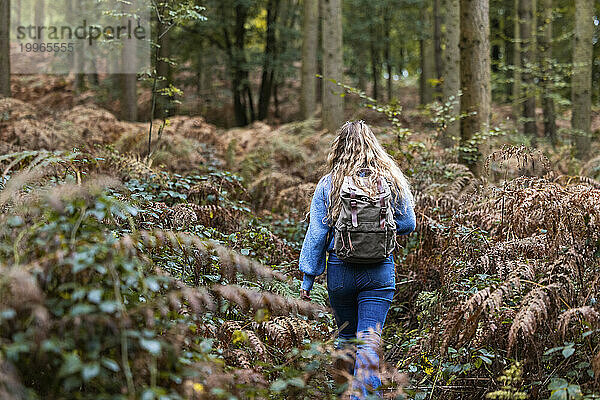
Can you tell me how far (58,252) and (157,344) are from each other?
0.65 meters

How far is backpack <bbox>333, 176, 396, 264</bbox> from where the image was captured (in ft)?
13.1

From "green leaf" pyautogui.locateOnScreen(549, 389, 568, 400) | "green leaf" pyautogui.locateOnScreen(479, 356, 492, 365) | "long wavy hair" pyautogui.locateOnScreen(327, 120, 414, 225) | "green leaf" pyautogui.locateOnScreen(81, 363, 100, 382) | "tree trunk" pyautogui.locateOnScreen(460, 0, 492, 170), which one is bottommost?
"green leaf" pyautogui.locateOnScreen(549, 389, 568, 400)

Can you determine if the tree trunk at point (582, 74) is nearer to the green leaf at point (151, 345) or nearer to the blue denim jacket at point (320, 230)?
the blue denim jacket at point (320, 230)

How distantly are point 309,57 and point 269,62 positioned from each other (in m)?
4.13

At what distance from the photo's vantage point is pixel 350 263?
4195 millimetres

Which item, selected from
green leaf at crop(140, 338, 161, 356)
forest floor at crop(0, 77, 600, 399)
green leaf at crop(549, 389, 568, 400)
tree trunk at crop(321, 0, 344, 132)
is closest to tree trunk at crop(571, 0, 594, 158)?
forest floor at crop(0, 77, 600, 399)

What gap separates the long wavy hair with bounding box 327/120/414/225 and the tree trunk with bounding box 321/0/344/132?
7893mm

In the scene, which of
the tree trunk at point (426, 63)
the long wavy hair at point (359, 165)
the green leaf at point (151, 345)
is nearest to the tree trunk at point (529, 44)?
the tree trunk at point (426, 63)

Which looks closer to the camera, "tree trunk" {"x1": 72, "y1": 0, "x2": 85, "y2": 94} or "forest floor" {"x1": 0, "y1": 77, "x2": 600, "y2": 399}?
"forest floor" {"x1": 0, "y1": 77, "x2": 600, "y2": 399}

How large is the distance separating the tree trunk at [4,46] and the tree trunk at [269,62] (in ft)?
30.3

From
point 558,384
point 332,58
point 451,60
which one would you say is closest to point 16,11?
point 332,58

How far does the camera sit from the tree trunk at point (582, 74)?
13.5 metres

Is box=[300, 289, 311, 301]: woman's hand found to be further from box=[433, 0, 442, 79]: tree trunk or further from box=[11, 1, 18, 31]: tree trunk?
box=[11, 1, 18, 31]: tree trunk

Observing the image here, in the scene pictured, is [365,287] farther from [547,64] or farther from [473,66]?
[547,64]
